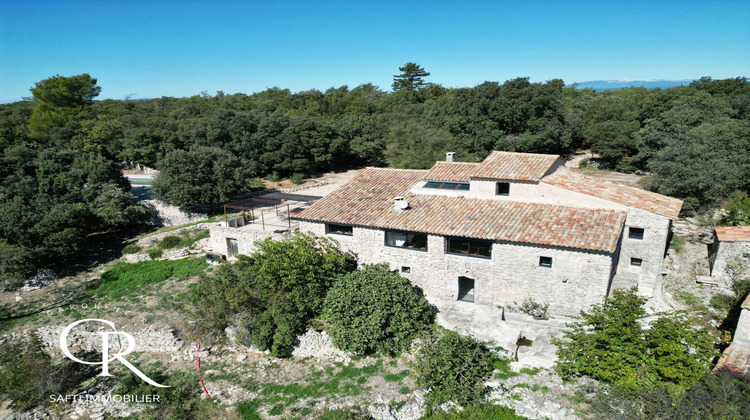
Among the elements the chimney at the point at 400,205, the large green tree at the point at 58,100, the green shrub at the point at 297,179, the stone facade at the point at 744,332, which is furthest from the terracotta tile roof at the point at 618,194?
the large green tree at the point at 58,100

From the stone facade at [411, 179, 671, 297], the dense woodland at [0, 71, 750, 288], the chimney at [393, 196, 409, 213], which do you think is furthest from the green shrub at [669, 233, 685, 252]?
the chimney at [393, 196, 409, 213]

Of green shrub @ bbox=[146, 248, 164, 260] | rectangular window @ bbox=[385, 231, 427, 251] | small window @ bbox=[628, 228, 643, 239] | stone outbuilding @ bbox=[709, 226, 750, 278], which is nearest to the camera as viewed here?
rectangular window @ bbox=[385, 231, 427, 251]

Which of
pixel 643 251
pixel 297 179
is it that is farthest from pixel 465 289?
pixel 297 179

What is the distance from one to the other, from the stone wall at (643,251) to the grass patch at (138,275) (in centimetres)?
2472

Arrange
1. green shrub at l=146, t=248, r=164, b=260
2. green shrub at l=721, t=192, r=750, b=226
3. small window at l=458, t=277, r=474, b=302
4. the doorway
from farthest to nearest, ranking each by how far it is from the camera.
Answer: green shrub at l=146, t=248, r=164, b=260 → the doorway → green shrub at l=721, t=192, r=750, b=226 → small window at l=458, t=277, r=474, b=302

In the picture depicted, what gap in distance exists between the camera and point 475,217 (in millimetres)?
19750

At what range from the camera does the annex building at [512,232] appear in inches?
685

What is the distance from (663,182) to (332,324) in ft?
95.7

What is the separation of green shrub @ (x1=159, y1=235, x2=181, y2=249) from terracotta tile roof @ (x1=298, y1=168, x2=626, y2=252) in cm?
1506

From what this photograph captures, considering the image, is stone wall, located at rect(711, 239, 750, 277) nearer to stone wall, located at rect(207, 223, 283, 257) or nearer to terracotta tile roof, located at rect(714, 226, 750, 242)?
A: terracotta tile roof, located at rect(714, 226, 750, 242)

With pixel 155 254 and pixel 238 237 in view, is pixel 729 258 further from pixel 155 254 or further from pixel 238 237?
pixel 155 254

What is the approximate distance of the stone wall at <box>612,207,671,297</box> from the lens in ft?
64.1

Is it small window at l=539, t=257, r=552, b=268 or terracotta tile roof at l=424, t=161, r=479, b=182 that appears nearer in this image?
small window at l=539, t=257, r=552, b=268

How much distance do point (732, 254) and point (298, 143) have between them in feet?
152
